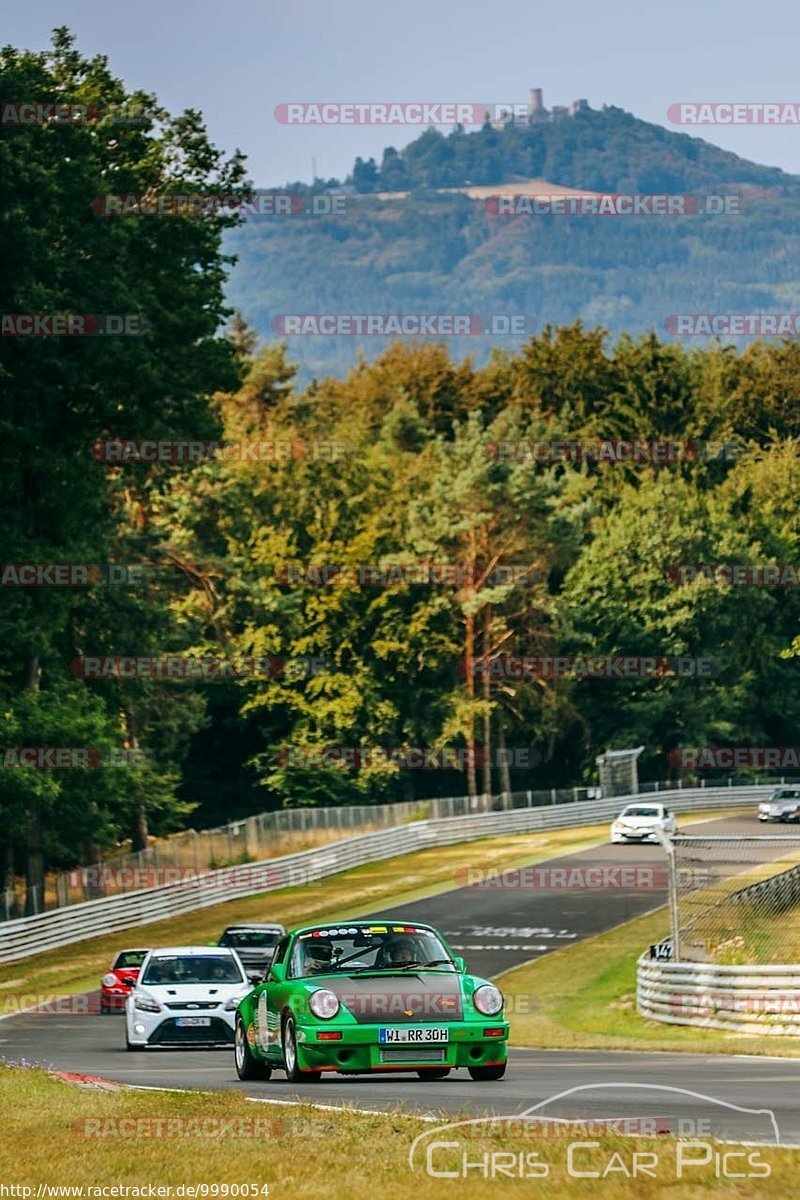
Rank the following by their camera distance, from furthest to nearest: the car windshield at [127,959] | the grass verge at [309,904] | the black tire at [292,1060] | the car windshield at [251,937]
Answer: the grass verge at [309,904] < the car windshield at [251,937] < the car windshield at [127,959] < the black tire at [292,1060]

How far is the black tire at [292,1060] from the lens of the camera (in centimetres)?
1653

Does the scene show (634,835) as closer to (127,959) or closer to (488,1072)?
(127,959)

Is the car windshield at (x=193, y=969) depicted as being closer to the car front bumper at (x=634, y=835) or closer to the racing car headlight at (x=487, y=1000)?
the racing car headlight at (x=487, y=1000)

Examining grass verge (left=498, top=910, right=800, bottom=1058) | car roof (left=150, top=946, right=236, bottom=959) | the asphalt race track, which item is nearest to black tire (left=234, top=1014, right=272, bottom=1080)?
the asphalt race track

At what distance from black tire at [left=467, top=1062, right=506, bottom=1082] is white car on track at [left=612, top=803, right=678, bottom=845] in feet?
158

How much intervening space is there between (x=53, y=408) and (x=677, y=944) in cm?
2642

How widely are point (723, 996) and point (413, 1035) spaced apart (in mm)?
A: 11933

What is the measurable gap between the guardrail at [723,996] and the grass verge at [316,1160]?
12.1 m

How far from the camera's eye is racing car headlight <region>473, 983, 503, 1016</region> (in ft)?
53.2

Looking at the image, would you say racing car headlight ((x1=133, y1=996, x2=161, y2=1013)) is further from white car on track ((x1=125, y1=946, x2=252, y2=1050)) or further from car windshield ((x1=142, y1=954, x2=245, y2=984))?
car windshield ((x1=142, y1=954, x2=245, y2=984))

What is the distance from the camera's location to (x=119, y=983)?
33.8 meters

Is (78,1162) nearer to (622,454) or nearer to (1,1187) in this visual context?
(1,1187)

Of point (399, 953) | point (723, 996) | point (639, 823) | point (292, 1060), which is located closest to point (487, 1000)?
point (399, 953)

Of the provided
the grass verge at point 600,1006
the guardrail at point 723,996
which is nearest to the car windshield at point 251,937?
the grass verge at point 600,1006
